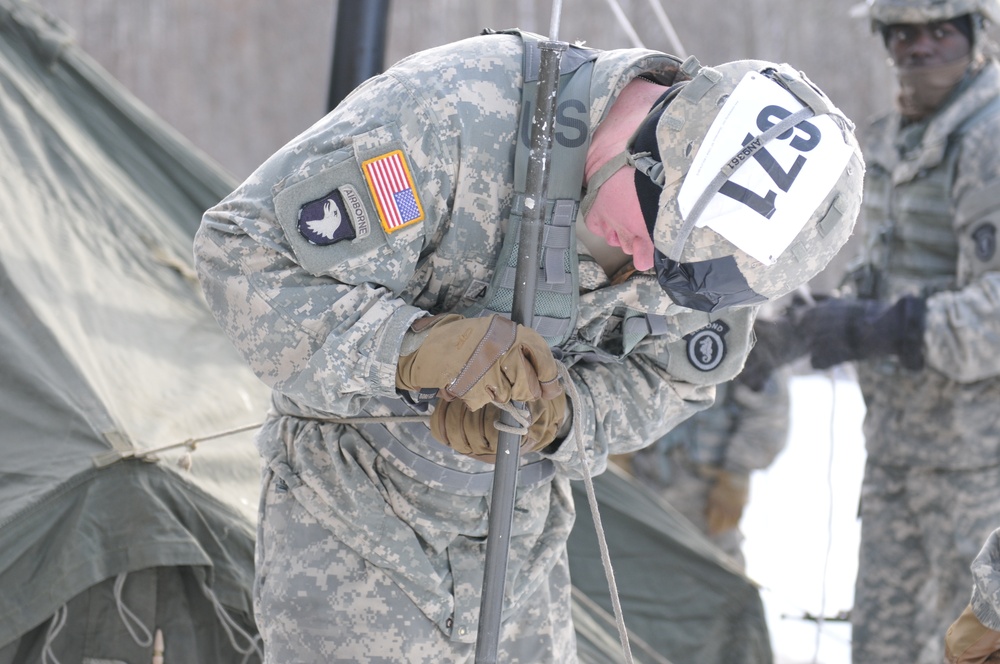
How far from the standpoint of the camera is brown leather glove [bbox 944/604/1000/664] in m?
1.87

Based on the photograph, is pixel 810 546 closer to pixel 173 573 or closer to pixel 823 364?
pixel 823 364

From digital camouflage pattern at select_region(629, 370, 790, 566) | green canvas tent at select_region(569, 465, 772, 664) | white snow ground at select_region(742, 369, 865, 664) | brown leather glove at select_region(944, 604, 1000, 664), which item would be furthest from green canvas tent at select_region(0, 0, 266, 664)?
digital camouflage pattern at select_region(629, 370, 790, 566)

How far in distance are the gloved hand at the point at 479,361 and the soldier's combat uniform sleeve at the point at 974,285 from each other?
6.30 ft

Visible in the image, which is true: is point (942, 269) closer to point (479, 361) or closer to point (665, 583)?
point (665, 583)

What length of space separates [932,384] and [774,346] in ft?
1.46

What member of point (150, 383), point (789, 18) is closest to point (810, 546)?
→ point (150, 383)

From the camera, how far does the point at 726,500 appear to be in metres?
4.83

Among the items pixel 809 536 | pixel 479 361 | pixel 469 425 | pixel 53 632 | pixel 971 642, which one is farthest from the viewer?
pixel 809 536

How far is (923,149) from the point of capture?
341 centimetres

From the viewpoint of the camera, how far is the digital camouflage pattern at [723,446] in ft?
15.5

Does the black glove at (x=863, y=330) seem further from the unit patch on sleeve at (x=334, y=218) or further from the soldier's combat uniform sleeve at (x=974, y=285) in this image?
the unit patch on sleeve at (x=334, y=218)

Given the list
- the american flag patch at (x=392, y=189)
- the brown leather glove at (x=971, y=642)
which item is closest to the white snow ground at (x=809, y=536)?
the brown leather glove at (x=971, y=642)

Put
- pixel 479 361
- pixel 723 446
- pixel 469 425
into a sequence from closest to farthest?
1. pixel 479 361
2. pixel 469 425
3. pixel 723 446

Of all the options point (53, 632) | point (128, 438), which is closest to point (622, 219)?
point (128, 438)
